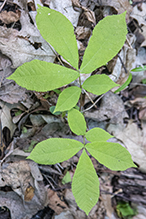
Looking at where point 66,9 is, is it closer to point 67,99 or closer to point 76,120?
point 67,99

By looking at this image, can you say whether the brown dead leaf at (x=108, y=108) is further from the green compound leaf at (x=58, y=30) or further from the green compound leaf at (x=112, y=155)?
the green compound leaf at (x=58, y=30)

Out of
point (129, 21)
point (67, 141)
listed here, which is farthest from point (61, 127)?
point (129, 21)

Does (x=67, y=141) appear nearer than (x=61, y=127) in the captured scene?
Yes

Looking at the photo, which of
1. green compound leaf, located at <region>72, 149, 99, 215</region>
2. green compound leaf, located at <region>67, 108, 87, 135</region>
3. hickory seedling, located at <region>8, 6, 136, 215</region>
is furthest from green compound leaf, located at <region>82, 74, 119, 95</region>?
green compound leaf, located at <region>72, 149, 99, 215</region>

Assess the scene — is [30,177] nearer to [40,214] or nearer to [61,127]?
[40,214]

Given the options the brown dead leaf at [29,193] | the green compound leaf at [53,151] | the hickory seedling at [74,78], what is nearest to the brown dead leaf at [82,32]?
the hickory seedling at [74,78]

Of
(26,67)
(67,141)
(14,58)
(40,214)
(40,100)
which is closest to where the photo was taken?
(26,67)
